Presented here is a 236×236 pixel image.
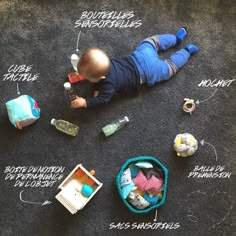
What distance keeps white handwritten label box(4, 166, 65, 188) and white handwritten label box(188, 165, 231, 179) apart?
0.53 metres

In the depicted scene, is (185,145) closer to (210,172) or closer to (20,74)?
(210,172)

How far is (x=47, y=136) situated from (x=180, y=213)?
616 millimetres

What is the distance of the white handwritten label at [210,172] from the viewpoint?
167 centimetres

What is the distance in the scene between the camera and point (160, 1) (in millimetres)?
1729

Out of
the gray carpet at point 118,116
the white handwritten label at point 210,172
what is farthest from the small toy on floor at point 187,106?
the white handwritten label at point 210,172

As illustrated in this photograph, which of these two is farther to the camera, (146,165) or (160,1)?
(160,1)

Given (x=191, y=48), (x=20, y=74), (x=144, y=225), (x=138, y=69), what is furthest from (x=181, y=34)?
(x=144, y=225)

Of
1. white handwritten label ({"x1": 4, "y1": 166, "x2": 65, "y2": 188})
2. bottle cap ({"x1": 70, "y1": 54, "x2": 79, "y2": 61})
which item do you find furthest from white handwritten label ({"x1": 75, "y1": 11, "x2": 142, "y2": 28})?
white handwritten label ({"x1": 4, "y1": 166, "x2": 65, "y2": 188})

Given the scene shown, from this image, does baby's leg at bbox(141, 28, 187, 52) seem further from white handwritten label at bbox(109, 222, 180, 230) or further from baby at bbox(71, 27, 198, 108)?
white handwritten label at bbox(109, 222, 180, 230)

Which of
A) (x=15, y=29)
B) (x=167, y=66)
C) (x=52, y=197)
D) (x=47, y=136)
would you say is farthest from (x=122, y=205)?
(x=15, y=29)

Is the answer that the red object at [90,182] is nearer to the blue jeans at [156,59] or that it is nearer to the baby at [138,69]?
the baby at [138,69]

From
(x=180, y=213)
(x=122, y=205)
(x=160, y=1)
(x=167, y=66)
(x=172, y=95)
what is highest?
(x=160, y=1)

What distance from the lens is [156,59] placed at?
5.44 ft

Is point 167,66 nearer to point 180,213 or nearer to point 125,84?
point 125,84
